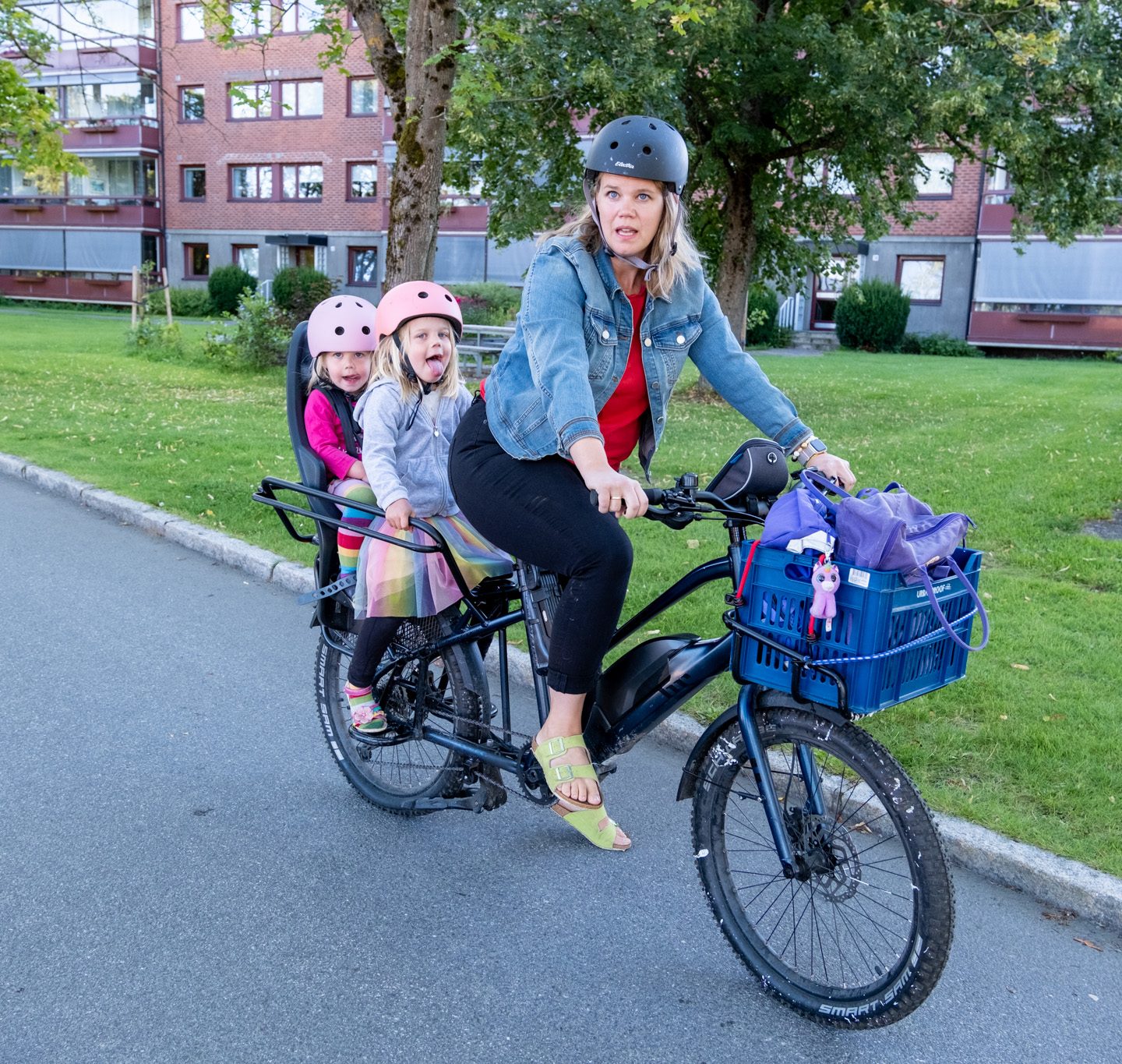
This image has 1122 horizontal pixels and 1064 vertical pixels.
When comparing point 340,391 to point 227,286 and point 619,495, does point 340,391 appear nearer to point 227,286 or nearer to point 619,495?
point 619,495

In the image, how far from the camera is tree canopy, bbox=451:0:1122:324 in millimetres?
13375

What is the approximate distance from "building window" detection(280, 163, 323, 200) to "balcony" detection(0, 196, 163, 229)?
6181 millimetres

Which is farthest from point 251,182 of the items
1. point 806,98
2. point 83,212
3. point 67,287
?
point 806,98

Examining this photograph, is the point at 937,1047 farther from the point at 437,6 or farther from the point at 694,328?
the point at 437,6

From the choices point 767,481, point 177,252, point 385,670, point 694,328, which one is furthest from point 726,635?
point 177,252

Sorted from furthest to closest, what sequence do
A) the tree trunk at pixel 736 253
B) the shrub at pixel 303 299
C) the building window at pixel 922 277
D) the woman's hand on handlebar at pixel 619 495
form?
the building window at pixel 922 277 → the shrub at pixel 303 299 → the tree trunk at pixel 736 253 → the woman's hand on handlebar at pixel 619 495

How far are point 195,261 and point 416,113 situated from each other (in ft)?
128

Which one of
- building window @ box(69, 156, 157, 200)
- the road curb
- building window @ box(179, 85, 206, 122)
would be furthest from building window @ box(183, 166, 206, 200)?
the road curb

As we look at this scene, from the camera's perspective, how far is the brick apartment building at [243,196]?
35.7 m

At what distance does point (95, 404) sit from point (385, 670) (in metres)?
12.0

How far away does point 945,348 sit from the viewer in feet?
108

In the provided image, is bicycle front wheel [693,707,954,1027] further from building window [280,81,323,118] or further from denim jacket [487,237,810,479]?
building window [280,81,323,118]

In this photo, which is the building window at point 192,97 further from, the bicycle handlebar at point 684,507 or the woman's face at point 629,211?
the bicycle handlebar at point 684,507

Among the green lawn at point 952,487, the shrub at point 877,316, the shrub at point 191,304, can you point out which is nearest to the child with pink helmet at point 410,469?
the green lawn at point 952,487
